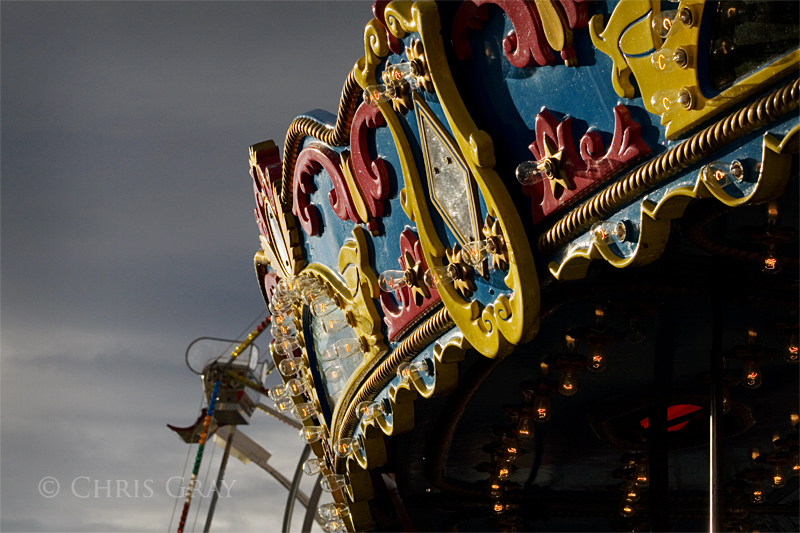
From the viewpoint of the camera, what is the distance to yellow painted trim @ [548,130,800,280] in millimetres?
1885

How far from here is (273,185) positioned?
4.77m

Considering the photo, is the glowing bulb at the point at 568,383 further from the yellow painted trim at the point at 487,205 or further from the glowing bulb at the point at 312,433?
the glowing bulb at the point at 312,433

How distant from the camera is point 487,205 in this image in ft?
9.22

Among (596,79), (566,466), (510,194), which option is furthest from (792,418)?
(596,79)

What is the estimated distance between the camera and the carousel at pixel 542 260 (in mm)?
2090

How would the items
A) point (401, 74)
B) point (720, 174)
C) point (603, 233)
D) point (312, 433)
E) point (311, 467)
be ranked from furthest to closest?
point (312, 433), point (311, 467), point (401, 74), point (603, 233), point (720, 174)

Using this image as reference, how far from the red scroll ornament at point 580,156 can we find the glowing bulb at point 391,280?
35.0 inches

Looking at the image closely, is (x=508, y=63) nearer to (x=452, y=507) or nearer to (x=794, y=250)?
(x=794, y=250)

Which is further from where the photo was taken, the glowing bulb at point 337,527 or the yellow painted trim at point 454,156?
the glowing bulb at point 337,527

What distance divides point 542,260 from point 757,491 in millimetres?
4361

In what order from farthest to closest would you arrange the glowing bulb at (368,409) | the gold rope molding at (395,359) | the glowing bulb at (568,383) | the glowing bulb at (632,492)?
the glowing bulb at (632,492), the glowing bulb at (568,383), the glowing bulb at (368,409), the gold rope molding at (395,359)

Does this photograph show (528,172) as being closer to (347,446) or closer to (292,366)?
(347,446)

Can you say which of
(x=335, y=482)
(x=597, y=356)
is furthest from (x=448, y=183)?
(x=335, y=482)

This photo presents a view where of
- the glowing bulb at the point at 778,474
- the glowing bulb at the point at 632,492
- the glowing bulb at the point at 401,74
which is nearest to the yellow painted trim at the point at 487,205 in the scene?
the glowing bulb at the point at 401,74
